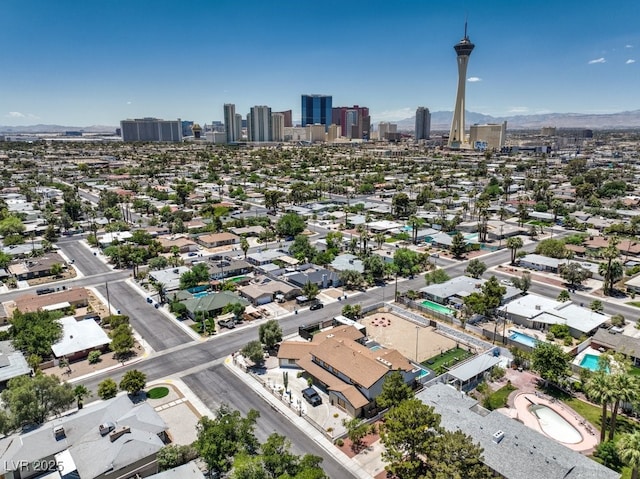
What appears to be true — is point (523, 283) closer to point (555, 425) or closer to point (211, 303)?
point (555, 425)

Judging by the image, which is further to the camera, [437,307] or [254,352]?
[437,307]

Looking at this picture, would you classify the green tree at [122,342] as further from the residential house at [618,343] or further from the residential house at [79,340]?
the residential house at [618,343]

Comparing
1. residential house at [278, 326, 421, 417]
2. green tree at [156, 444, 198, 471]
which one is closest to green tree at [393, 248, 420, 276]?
residential house at [278, 326, 421, 417]

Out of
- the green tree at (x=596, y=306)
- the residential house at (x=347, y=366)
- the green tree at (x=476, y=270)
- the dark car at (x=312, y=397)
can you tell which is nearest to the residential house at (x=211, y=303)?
the residential house at (x=347, y=366)

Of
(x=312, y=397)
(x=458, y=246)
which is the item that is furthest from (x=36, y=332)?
(x=458, y=246)

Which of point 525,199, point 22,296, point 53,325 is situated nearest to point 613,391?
point 53,325
